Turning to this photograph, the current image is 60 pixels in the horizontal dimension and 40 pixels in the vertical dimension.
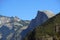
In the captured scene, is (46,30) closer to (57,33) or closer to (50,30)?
(50,30)

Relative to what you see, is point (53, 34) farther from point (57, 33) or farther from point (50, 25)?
point (50, 25)

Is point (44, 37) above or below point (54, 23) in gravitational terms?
below

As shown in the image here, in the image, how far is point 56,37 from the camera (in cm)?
16838

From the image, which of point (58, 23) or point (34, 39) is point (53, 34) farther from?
point (34, 39)

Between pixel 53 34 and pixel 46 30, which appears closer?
pixel 53 34

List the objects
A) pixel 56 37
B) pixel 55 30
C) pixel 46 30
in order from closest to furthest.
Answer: pixel 56 37, pixel 55 30, pixel 46 30

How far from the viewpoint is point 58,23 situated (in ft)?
613

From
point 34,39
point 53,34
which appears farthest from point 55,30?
point 34,39

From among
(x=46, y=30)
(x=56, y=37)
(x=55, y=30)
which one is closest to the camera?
(x=56, y=37)

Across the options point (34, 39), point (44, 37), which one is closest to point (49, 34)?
point (44, 37)

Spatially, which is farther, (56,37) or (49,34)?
(49,34)

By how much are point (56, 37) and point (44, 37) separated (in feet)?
42.6

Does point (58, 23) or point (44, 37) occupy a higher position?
point (58, 23)

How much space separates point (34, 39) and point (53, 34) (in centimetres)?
2826
